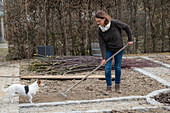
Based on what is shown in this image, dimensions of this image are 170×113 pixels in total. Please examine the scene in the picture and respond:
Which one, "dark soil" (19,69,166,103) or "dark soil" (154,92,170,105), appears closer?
"dark soil" (154,92,170,105)

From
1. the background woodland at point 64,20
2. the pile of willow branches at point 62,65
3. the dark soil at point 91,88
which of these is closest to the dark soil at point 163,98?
the dark soil at point 91,88

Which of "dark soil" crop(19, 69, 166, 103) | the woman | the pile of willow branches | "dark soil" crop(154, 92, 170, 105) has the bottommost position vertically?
"dark soil" crop(154, 92, 170, 105)

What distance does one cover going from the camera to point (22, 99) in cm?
512

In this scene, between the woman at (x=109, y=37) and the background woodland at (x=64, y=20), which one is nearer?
the woman at (x=109, y=37)

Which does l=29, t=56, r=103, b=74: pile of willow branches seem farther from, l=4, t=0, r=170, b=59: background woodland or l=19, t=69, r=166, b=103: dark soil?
l=4, t=0, r=170, b=59: background woodland

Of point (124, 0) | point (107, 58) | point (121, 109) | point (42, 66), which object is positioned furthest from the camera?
point (124, 0)

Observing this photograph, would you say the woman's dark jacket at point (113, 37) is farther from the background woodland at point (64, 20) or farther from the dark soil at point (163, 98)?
the background woodland at point (64, 20)

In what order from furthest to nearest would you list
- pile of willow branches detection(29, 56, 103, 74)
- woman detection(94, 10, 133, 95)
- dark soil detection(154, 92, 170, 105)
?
pile of willow branches detection(29, 56, 103, 74), woman detection(94, 10, 133, 95), dark soil detection(154, 92, 170, 105)

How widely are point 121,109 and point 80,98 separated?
1.14 m

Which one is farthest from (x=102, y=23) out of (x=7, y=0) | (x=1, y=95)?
(x=7, y=0)

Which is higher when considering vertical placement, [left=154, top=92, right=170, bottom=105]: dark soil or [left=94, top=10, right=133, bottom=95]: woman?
[left=94, top=10, right=133, bottom=95]: woman

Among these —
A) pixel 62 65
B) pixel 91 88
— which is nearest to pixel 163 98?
pixel 91 88

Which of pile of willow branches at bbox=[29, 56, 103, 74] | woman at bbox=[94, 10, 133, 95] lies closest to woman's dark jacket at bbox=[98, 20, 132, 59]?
woman at bbox=[94, 10, 133, 95]

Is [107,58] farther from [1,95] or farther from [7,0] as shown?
[7,0]
